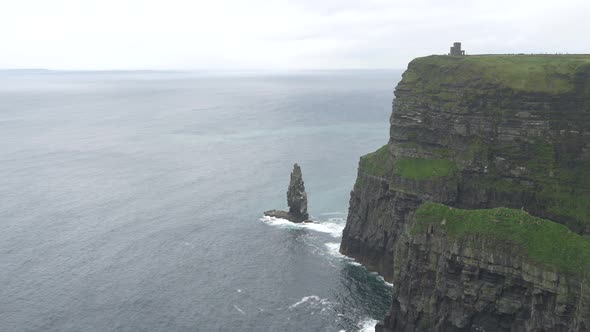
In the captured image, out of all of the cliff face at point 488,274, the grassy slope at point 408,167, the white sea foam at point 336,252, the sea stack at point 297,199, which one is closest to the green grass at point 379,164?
the grassy slope at point 408,167

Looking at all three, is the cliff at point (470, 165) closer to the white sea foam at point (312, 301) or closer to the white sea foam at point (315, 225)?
the white sea foam at point (315, 225)

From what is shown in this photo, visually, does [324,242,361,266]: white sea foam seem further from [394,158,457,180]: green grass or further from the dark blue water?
[394,158,457,180]: green grass

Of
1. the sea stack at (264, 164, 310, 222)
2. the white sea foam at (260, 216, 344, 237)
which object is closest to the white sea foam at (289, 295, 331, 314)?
the white sea foam at (260, 216, 344, 237)

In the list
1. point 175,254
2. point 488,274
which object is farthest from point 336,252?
point 488,274

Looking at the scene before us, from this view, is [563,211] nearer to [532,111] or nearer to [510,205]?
[510,205]

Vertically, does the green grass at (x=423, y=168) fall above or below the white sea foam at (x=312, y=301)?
above

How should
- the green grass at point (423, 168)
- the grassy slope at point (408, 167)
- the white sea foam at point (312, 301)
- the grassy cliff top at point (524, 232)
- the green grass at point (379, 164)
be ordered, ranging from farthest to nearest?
1. the green grass at point (379, 164)
2. the grassy slope at point (408, 167)
3. the green grass at point (423, 168)
4. the white sea foam at point (312, 301)
5. the grassy cliff top at point (524, 232)

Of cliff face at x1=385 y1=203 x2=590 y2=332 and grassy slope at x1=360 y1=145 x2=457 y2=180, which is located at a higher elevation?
grassy slope at x1=360 y1=145 x2=457 y2=180

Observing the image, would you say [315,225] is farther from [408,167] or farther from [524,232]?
[524,232]
